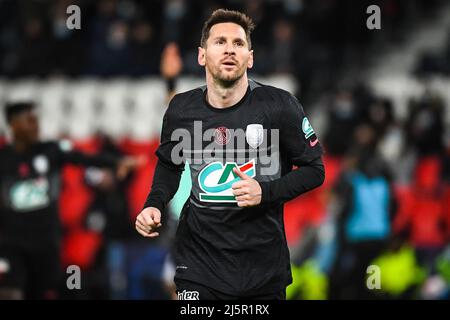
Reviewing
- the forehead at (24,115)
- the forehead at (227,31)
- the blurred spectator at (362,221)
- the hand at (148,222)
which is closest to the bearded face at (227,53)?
the forehead at (227,31)

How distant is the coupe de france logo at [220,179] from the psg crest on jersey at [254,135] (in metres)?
0.09

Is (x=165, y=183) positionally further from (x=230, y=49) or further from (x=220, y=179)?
(x=230, y=49)

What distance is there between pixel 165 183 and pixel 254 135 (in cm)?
60

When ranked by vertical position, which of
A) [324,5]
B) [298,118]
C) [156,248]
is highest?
[324,5]

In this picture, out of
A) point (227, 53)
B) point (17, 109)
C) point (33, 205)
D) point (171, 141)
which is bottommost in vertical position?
point (33, 205)

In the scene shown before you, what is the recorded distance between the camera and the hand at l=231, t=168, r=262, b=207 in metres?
4.91

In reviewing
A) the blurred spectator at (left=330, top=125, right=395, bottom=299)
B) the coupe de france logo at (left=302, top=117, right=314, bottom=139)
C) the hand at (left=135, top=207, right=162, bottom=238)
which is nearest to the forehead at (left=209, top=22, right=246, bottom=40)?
the coupe de france logo at (left=302, top=117, right=314, bottom=139)

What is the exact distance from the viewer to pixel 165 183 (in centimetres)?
543

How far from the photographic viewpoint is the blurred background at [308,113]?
416 inches

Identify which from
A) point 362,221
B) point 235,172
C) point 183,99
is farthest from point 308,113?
point 235,172

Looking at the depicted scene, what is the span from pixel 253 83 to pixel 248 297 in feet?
3.71
